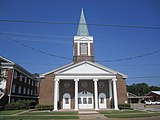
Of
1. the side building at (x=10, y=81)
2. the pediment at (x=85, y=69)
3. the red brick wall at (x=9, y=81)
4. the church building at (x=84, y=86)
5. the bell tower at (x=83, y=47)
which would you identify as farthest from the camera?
the bell tower at (x=83, y=47)

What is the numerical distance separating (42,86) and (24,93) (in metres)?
11.9

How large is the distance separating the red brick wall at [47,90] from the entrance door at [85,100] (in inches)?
229

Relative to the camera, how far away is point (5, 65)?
3331 cm

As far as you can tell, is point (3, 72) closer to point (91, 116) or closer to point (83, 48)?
point (83, 48)

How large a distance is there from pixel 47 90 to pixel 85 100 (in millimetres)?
8239

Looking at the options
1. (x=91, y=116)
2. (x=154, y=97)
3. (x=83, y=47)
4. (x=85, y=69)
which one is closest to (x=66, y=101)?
(x=85, y=69)

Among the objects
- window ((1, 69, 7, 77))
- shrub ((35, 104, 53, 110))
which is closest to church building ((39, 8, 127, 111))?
shrub ((35, 104, 53, 110))

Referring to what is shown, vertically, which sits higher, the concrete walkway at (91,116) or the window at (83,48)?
the window at (83,48)

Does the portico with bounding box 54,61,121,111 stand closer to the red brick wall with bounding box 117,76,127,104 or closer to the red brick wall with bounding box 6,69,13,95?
the red brick wall with bounding box 117,76,127,104

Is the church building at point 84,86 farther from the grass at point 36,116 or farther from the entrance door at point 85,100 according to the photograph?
the grass at point 36,116

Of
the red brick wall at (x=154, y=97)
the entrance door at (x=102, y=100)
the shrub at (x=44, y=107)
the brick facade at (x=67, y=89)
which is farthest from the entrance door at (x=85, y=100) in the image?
the red brick wall at (x=154, y=97)

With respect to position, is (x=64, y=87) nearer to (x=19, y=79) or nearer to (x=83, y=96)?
(x=83, y=96)

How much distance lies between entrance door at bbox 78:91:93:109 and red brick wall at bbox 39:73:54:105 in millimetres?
5808

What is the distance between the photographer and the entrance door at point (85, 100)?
32625mm
